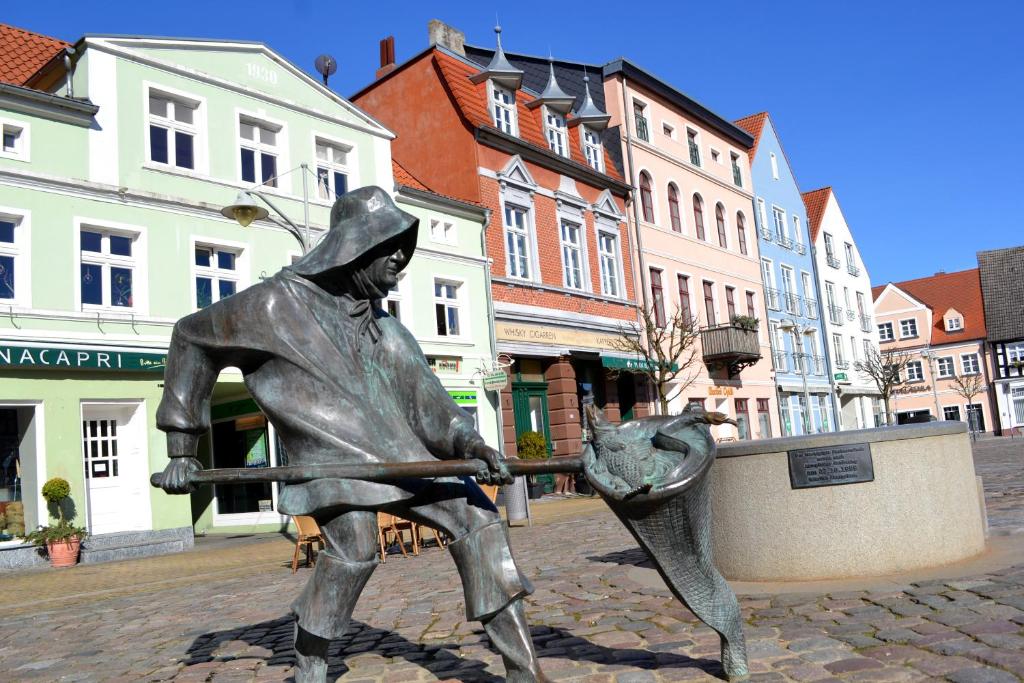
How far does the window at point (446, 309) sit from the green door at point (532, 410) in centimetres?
224

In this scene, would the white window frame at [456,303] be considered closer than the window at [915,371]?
Yes

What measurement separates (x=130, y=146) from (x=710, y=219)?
21387mm

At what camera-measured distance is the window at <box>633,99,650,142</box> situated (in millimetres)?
28922

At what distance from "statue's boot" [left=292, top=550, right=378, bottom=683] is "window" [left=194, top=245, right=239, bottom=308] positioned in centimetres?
1353

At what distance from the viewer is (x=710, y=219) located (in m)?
32.1

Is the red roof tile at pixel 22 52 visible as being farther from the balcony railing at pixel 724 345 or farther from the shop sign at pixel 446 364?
the balcony railing at pixel 724 345

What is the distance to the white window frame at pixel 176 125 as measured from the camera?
15.8m

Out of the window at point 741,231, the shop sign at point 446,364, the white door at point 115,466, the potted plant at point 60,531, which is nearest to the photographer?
the potted plant at point 60,531

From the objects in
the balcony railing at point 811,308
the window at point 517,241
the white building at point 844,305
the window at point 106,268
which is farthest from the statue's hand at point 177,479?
the white building at point 844,305

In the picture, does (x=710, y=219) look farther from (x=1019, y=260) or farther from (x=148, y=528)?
(x=1019, y=260)

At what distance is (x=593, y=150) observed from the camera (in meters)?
27.1

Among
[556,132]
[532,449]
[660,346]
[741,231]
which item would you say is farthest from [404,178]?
[741,231]

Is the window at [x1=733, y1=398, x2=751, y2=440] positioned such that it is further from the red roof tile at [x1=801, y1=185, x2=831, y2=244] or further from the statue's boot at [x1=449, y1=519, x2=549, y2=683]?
the statue's boot at [x1=449, y1=519, x2=549, y2=683]

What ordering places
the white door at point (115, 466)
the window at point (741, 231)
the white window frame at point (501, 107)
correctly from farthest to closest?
1. the window at point (741, 231)
2. the white window frame at point (501, 107)
3. the white door at point (115, 466)
